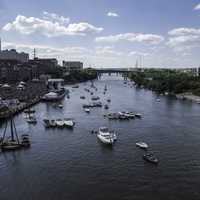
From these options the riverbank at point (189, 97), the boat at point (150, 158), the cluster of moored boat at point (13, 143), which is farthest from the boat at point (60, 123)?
the riverbank at point (189, 97)

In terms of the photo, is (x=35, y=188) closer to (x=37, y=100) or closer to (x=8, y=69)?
(x=37, y=100)

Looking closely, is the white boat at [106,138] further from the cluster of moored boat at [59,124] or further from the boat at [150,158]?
the cluster of moored boat at [59,124]

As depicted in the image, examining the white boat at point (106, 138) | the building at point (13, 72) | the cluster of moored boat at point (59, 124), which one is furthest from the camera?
the building at point (13, 72)

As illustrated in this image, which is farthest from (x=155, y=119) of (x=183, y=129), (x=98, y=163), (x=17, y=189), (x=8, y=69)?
(x=8, y=69)

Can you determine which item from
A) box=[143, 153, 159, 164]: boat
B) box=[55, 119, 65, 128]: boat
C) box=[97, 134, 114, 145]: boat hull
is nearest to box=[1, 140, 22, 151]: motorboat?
box=[97, 134, 114, 145]: boat hull

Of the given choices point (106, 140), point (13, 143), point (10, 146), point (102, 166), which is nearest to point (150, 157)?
point (102, 166)

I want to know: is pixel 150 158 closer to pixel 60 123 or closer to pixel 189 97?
pixel 60 123

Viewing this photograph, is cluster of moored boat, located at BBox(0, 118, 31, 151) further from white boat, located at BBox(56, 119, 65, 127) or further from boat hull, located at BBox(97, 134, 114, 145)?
white boat, located at BBox(56, 119, 65, 127)

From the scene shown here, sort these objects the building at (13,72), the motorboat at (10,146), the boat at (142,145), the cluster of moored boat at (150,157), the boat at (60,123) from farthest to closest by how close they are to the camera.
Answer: the building at (13,72) < the boat at (60,123) < the boat at (142,145) < the motorboat at (10,146) < the cluster of moored boat at (150,157)

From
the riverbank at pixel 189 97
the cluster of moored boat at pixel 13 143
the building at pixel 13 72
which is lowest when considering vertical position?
the cluster of moored boat at pixel 13 143
